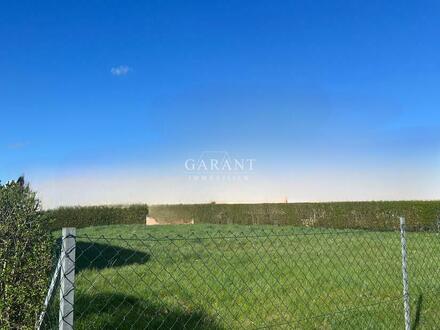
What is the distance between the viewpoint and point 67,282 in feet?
6.50

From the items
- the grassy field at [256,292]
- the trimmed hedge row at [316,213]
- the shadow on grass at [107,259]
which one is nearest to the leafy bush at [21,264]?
the grassy field at [256,292]

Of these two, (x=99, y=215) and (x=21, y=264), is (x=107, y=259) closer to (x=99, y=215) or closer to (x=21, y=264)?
(x=21, y=264)

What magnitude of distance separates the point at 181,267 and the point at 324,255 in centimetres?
285

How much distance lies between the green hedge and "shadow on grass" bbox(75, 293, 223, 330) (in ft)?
72.9

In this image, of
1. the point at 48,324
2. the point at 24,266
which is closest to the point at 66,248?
the point at 24,266

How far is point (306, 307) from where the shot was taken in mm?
4926

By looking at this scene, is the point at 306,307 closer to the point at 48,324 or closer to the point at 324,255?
the point at 48,324

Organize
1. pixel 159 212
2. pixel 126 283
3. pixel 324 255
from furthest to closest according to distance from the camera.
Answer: pixel 159 212 → pixel 324 255 → pixel 126 283

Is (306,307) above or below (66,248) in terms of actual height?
below

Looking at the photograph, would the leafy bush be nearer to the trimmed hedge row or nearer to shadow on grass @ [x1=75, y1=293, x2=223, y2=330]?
shadow on grass @ [x1=75, y1=293, x2=223, y2=330]

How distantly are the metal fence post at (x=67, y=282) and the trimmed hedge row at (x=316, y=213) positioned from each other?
15331 mm

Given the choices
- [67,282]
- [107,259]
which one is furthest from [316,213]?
[67,282]

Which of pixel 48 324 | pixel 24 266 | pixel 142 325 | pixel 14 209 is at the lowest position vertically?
pixel 142 325

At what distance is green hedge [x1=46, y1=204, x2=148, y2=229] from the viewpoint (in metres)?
26.6
